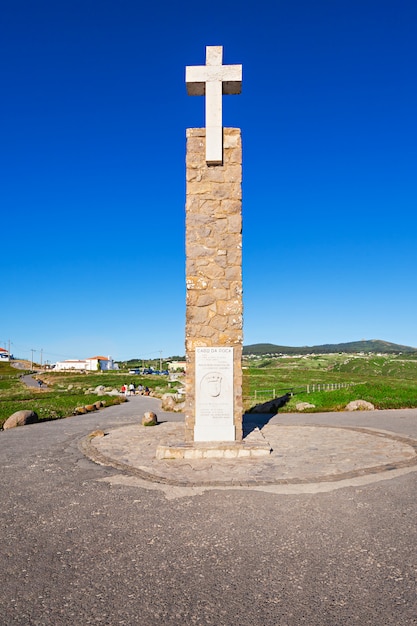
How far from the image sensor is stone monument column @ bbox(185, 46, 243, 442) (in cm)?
1005

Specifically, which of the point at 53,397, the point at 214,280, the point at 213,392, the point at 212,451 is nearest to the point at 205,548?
the point at 212,451

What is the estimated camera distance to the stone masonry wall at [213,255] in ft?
33.3

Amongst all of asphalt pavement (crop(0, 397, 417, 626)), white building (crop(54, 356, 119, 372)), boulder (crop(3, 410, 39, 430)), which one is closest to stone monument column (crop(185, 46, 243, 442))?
asphalt pavement (crop(0, 397, 417, 626))

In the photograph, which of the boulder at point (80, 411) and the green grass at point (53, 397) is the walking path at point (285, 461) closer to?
the green grass at point (53, 397)

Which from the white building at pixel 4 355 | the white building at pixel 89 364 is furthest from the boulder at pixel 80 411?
the white building at pixel 4 355

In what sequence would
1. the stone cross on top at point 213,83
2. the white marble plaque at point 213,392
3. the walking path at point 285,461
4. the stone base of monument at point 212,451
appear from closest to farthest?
1. the walking path at point 285,461
2. the stone base of monument at point 212,451
3. the white marble plaque at point 213,392
4. the stone cross on top at point 213,83

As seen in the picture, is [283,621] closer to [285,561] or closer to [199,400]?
[285,561]

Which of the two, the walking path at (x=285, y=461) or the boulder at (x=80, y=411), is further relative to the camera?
the boulder at (x=80, y=411)

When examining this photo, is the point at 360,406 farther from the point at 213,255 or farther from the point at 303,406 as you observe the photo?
the point at 213,255

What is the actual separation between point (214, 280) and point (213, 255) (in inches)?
23.3

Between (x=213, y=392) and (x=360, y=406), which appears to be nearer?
(x=213, y=392)

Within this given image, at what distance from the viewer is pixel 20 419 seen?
14.8m

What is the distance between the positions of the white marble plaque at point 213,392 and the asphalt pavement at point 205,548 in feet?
6.46

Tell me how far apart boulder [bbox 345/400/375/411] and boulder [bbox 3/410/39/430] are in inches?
502
